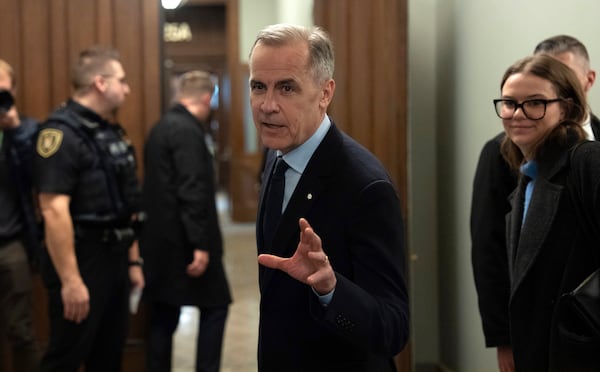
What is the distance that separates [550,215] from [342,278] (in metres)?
0.75

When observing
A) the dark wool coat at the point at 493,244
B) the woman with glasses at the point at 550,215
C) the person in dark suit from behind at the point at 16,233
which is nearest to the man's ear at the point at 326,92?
the woman with glasses at the point at 550,215

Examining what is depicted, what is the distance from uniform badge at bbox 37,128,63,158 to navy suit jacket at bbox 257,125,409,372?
162cm

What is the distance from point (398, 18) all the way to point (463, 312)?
59.7 inches

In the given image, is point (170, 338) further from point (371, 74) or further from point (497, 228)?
point (497, 228)

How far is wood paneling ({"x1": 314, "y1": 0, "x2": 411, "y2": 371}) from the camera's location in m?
4.00

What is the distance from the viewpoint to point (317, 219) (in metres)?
1.69

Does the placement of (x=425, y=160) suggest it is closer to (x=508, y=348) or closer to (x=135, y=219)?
(x=135, y=219)

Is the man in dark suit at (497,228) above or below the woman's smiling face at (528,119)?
below

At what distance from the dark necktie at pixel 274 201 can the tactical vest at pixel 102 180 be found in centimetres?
155

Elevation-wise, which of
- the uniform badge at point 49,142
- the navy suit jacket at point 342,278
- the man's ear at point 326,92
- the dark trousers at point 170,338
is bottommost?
the dark trousers at point 170,338

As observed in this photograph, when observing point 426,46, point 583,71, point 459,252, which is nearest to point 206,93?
point 426,46

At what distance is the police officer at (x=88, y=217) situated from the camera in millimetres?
3078

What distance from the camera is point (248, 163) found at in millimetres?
10844

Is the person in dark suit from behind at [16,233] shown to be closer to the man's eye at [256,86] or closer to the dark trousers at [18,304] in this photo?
→ the dark trousers at [18,304]
